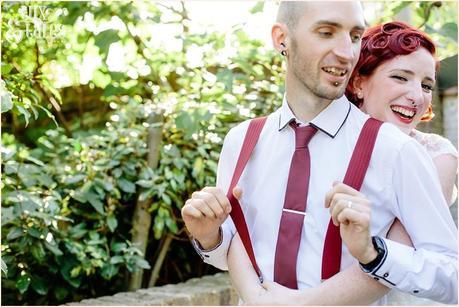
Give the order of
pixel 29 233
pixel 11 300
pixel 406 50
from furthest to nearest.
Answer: pixel 11 300 < pixel 29 233 < pixel 406 50

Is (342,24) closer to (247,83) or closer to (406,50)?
(406,50)

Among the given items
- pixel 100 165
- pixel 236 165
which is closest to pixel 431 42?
pixel 236 165

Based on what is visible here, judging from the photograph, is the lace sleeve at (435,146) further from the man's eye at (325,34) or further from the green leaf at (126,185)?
the green leaf at (126,185)

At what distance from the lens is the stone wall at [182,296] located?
10.6 ft

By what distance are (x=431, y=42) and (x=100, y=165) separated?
2.19 meters

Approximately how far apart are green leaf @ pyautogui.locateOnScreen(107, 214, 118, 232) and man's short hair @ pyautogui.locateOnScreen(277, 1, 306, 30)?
222cm

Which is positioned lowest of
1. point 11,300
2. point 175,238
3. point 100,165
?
point 11,300

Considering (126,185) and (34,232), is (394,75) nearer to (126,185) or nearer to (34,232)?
(34,232)

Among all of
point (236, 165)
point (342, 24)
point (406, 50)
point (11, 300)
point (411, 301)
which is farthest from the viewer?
point (11, 300)

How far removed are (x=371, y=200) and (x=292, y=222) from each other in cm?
16

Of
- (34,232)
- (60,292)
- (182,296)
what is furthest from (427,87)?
(60,292)

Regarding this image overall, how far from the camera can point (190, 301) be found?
336 cm

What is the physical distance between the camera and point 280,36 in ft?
5.06

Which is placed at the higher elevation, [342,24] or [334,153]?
[342,24]
